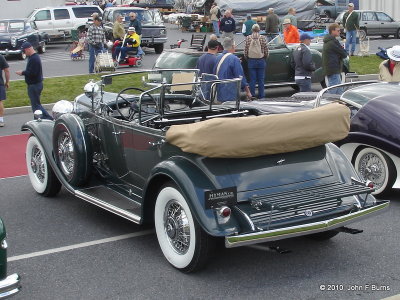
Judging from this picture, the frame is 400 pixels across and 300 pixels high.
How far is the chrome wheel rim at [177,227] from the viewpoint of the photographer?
502 cm

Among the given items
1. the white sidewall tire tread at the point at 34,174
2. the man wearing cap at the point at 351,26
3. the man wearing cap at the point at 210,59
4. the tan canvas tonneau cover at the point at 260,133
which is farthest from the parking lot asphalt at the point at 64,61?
the tan canvas tonneau cover at the point at 260,133

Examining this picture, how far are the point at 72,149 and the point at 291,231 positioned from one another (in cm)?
284

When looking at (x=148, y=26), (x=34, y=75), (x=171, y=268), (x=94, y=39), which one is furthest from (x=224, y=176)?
(x=148, y=26)

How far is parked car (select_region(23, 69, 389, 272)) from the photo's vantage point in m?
4.79

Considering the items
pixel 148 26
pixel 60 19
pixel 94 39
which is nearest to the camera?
pixel 94 39

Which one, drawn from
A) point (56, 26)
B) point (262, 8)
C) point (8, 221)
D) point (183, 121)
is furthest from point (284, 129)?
point (262, 8)

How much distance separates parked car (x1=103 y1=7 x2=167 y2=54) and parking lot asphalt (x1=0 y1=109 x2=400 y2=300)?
19.1 meters

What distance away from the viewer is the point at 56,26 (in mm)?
29125

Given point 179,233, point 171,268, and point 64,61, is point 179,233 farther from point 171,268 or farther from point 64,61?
point 64,61

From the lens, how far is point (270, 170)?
203 inches

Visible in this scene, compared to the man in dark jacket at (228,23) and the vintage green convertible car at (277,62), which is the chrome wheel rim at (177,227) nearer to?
the vintage green convertible car at (277,62)

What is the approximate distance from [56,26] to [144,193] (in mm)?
25273

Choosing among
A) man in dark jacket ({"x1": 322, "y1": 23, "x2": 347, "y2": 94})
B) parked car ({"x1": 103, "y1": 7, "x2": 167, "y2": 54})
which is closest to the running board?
man in dark jacket ({"x1": 322, "y1": 23, "x2": 347, "y2": 94})

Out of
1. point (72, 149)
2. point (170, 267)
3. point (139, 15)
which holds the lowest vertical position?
point (170, 267)
